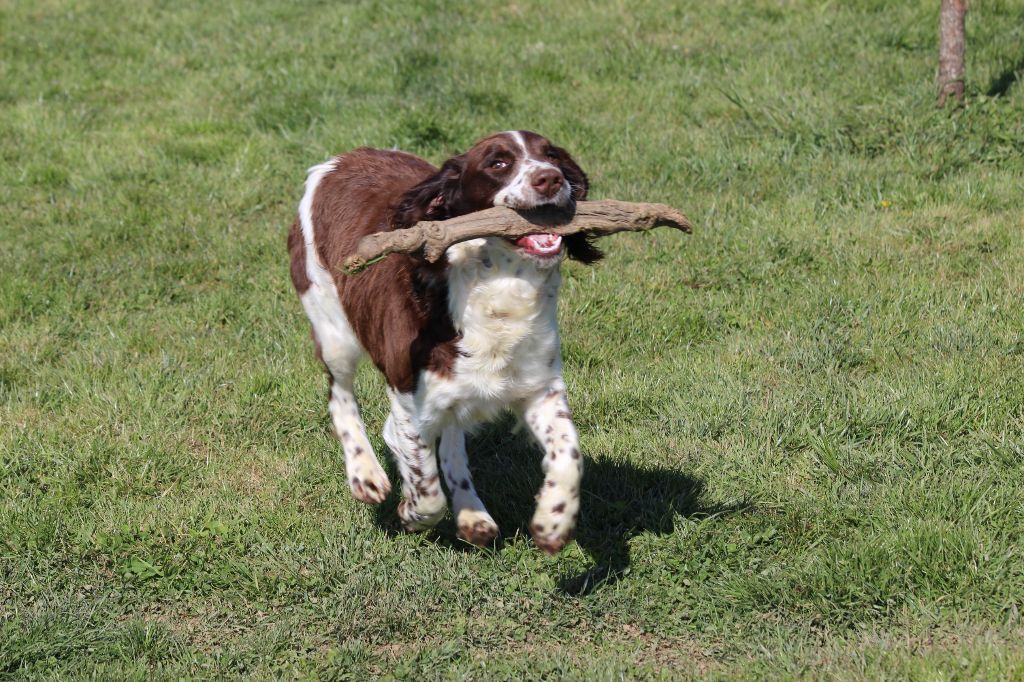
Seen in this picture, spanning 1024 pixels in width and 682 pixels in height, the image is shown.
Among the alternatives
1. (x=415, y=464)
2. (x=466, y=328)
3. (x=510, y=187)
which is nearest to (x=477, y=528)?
(x=415, y=464)

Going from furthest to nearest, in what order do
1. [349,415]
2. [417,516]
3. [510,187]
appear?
1. [349,415]
2. [417,516]
3. [510,187]

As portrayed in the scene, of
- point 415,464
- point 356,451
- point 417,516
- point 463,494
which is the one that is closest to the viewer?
point 415,464

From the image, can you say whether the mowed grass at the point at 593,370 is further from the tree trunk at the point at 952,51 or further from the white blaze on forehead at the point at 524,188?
the white blaze on forehead at the point at 524,188

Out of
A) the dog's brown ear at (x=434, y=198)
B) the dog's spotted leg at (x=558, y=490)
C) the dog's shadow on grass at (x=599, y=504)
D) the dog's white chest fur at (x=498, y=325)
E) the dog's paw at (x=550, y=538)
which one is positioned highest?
the dog's brown ear at (x=434, y=198)

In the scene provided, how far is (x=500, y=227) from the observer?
352 centimetres

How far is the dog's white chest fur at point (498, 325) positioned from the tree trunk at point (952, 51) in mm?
4302

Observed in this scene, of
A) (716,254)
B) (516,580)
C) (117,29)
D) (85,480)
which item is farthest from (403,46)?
(516,580)

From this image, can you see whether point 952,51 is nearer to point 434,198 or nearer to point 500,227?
point 434,198

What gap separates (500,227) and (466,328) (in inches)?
16.0

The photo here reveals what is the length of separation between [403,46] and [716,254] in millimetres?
3647

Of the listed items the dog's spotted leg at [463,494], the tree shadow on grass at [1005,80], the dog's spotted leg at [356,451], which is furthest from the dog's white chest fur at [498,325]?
the tree shadow on grass at [1005,80]

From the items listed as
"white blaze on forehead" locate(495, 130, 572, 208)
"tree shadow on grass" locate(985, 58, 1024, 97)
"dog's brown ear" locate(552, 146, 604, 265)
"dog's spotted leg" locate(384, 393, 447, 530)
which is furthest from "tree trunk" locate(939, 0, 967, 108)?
"dog's spotted leg" locate(384, 393, 447, 530)

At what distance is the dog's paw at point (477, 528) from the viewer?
414 cm

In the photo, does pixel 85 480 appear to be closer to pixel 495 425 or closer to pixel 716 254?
pixel 495 425
